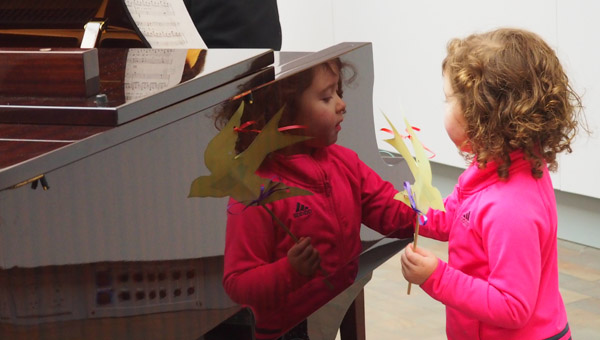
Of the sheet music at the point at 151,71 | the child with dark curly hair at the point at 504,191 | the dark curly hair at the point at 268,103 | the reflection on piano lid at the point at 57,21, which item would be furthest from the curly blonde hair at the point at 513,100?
the reflection on piano lid at the point at 57,21

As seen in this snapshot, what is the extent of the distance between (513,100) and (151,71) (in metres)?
0.61

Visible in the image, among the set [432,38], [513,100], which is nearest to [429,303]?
[432,38]

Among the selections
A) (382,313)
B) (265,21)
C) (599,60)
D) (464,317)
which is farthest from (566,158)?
(464,317)

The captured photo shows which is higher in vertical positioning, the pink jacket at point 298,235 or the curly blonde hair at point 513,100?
the curly blonde hair at point 513,100

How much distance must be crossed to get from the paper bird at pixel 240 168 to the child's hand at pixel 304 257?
0.27ft

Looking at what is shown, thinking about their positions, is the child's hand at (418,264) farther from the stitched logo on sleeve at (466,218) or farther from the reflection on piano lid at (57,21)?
the reflection on piano lid at (57,21)

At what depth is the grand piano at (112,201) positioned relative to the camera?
89cm

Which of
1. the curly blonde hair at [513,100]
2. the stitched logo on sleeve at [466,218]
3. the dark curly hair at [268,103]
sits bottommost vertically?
the stitched logo on sleeve at [466,218]

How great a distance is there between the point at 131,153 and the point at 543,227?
2.46ft

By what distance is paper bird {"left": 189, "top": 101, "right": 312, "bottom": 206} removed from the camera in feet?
3.81

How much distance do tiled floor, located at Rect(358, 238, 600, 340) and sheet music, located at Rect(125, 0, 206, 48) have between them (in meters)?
1.38

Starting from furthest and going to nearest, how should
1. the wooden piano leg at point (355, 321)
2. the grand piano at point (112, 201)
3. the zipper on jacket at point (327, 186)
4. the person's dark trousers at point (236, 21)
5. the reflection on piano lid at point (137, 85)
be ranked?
the person's dark trousers at point (236, 21) → the wooden piano leg at point (355, 321) → the zipper on jacket at point (327, 186) → the reflection on piano lid at point (137, 85) → the grand piano at point (112, 201)

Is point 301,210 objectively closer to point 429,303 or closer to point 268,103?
point 268,103

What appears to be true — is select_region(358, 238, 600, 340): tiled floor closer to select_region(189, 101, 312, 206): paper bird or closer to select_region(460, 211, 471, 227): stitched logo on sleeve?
select_region(460, 211, 471, 227): stitched logo on sleeve
